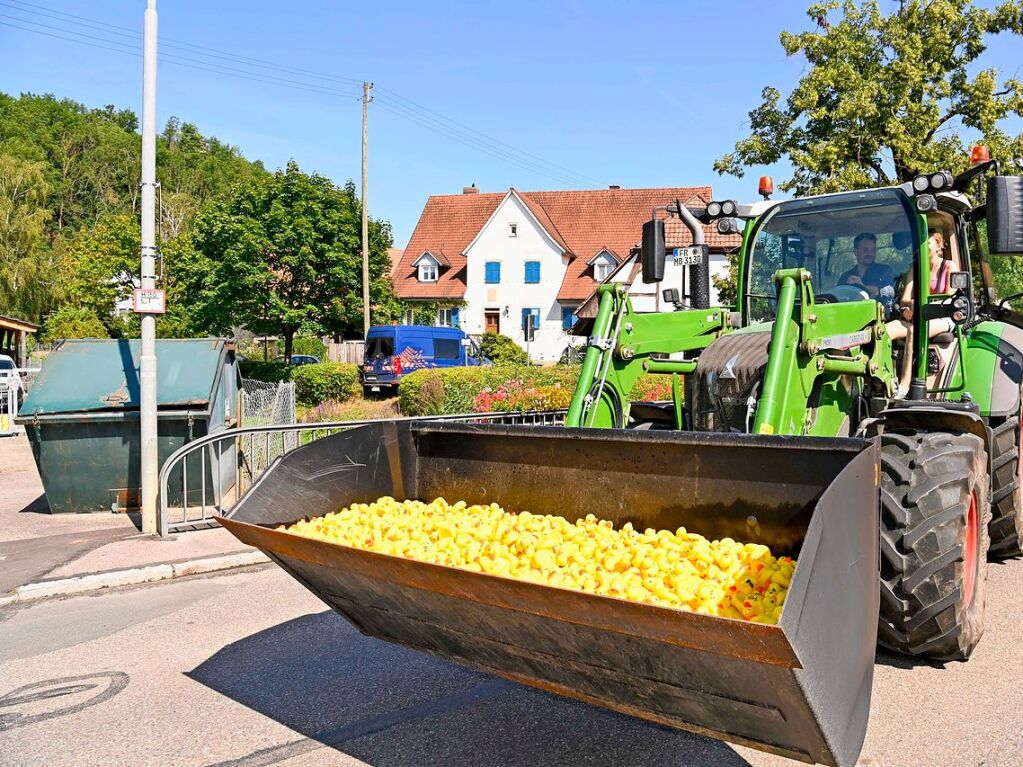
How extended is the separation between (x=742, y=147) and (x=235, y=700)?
79.9ft

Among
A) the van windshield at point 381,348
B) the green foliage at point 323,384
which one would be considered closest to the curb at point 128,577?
the green foliage at point 323,384

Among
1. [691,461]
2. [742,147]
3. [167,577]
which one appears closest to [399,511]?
[691,461]

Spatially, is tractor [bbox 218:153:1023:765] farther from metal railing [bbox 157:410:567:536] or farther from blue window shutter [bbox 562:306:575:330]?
blue window shutter [bbox 562:306:575:330]

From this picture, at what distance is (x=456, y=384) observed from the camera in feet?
60.5

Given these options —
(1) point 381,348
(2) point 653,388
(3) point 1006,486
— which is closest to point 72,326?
(1) point 381,348

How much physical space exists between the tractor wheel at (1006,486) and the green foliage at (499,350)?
31043 millimetres

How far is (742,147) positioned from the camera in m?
26.1

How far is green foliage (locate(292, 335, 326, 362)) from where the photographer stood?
1796 inches

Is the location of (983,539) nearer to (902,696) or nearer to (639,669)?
(902,696)

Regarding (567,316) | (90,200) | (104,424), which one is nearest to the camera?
(104,424)

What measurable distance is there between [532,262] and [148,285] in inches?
1624

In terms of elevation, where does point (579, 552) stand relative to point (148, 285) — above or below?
below

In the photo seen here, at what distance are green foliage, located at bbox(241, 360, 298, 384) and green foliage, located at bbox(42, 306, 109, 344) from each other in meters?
12.7

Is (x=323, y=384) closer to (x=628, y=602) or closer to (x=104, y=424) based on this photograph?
(x=104, y=424)
